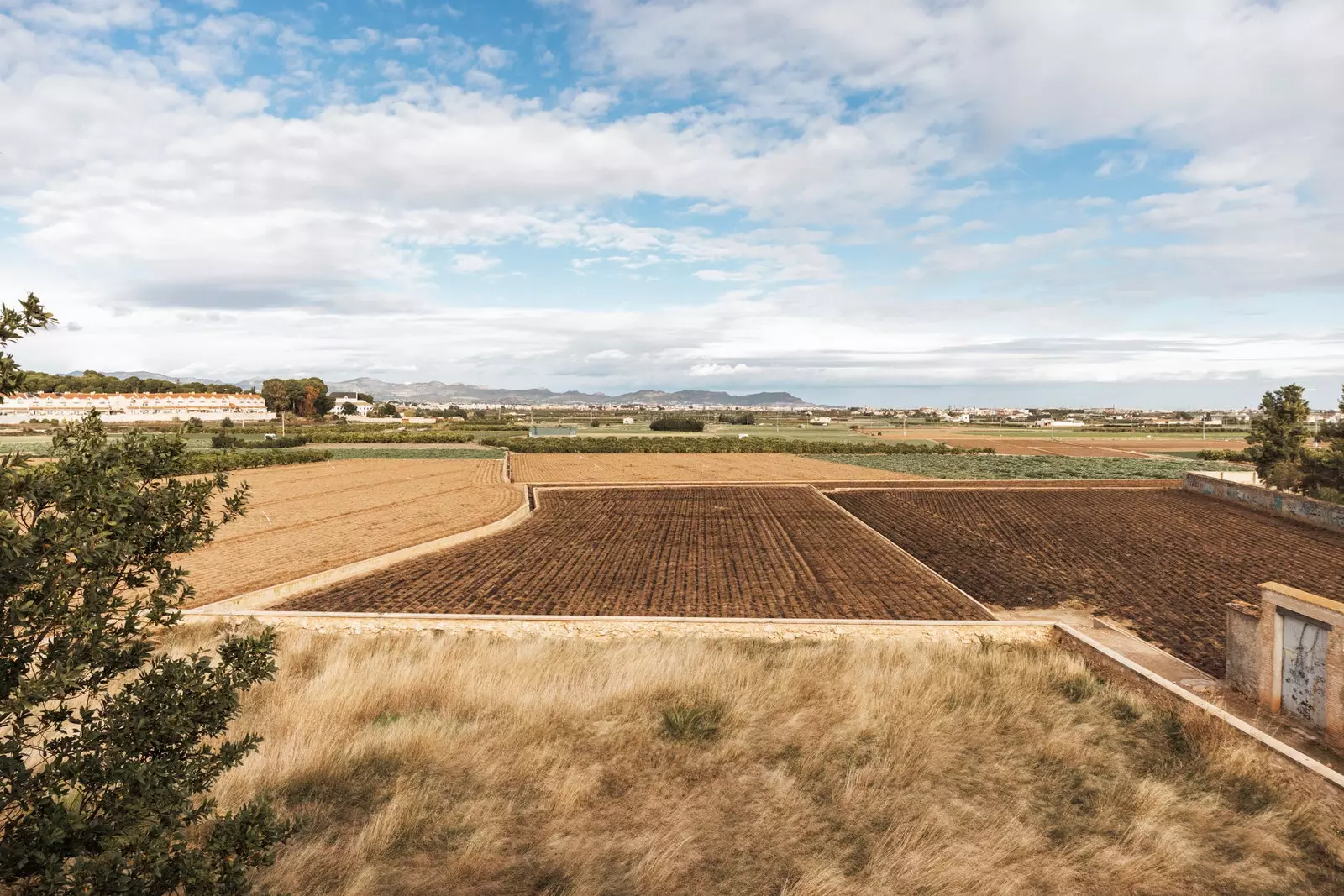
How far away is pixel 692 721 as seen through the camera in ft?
32.3

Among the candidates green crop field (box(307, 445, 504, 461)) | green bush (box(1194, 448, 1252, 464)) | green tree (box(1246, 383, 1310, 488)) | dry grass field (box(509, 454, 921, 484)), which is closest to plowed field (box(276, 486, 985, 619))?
dry grass field (box(509, 454, 921, 484))

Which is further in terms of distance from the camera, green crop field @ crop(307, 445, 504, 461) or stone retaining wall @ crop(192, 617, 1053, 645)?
green crop field @ crop(307, 445, 504, 461)

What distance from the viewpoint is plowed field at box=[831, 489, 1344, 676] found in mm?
18094

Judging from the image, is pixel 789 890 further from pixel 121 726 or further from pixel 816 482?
pixel 816 482

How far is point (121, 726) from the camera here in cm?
428

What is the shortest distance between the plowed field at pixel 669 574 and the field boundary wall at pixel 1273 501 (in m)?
18.9

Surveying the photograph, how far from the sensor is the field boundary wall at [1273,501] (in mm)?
27922

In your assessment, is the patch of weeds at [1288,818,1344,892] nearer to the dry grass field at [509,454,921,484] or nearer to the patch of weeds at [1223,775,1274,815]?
the patch of weeds at [1223,775,1274,815]

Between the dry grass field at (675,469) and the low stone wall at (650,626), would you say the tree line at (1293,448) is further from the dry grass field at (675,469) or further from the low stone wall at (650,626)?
the low stone wall at (650,626)

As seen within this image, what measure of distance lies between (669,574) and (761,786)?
13.2m

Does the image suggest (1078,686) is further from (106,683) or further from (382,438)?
(382,438)

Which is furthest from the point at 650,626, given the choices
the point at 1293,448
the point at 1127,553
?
the point at 1293,448

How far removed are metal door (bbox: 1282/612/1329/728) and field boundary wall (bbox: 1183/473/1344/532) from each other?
23.9 m

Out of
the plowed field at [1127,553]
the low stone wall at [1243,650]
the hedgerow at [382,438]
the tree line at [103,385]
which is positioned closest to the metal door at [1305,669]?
the low stone wall at [1243,650]
